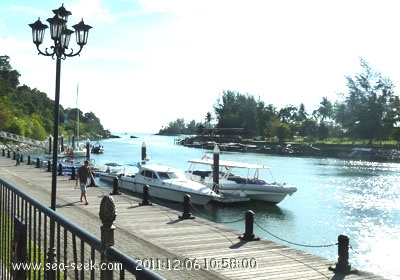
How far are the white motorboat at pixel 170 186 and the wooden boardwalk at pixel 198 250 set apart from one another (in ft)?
31.1

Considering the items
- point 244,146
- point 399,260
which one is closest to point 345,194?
point 399,260

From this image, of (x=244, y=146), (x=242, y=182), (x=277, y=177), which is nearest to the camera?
(x=242, y=182)

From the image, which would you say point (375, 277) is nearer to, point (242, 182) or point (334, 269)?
point (334, 269)

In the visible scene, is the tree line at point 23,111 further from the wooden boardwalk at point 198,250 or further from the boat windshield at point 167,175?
the wooden boardwalk at point 198,250

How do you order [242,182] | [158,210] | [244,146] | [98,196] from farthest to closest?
[244,146] < [242,182] < [98,196] < [158,210]

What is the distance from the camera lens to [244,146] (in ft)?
381

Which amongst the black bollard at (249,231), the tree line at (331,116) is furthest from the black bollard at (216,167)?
the tree line at (331,116)

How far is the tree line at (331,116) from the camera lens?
10294 centimetres

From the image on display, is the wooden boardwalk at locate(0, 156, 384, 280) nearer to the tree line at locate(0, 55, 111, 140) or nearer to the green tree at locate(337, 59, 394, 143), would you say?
A: the tree line at locate(0, 55, 111, 140)

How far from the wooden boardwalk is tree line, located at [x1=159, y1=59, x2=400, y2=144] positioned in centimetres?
9277

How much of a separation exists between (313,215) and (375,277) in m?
18.2

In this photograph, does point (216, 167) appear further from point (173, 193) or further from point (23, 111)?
point (23, 111)

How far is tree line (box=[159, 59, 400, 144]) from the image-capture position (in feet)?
338

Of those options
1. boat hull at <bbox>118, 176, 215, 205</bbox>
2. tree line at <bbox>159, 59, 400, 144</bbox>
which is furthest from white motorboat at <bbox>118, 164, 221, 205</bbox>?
tree line at <bbox>159, 59, 400, 144</bbox>
